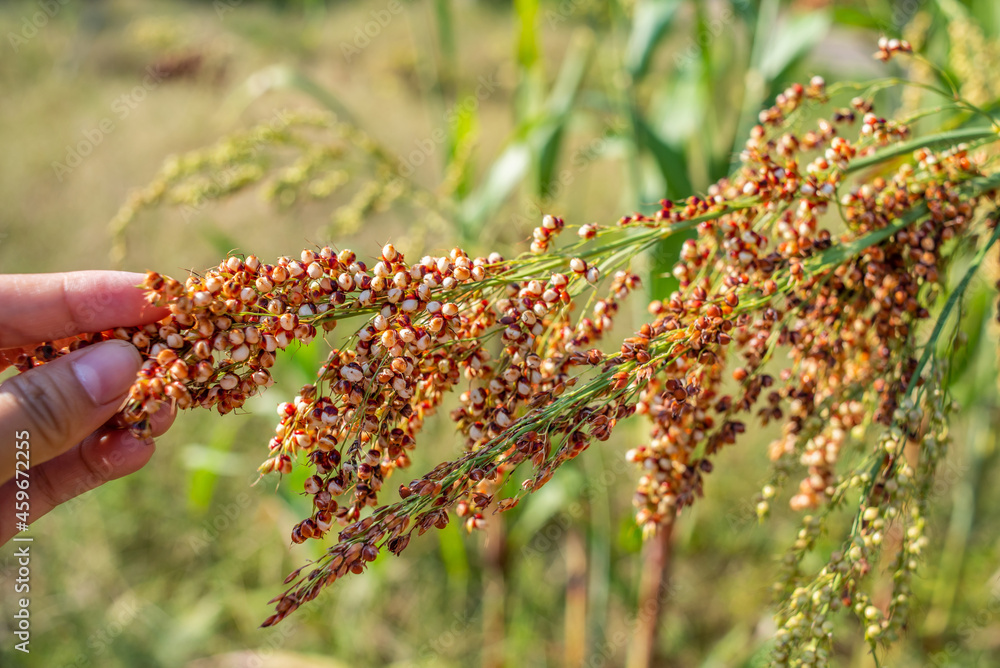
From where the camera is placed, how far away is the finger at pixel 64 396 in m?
0.91

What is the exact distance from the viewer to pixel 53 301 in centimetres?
123

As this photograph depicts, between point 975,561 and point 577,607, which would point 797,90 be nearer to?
point 577,607

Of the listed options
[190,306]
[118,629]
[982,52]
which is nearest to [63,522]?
[118,629]

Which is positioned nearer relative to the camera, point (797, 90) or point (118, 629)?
point (797, 90)

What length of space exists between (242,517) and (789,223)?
330 centimetres

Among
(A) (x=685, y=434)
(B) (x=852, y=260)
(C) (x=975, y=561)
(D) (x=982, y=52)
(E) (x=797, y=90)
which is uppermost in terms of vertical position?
(D) (x=982, y=52)

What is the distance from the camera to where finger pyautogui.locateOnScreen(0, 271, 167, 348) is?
115 cm

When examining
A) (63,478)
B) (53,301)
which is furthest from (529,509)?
(53,301)

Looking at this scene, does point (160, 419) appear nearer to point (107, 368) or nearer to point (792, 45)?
point (107, 368)

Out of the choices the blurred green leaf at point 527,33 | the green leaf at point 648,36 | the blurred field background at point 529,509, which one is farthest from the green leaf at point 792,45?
the blurred green leaf at point 527,33

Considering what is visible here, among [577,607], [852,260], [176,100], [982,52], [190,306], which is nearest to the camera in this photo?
[190,306]

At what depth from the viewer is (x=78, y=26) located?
9289 millimetres

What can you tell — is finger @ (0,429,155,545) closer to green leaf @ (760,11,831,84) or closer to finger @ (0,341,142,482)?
finger @ (0,341,142,482)

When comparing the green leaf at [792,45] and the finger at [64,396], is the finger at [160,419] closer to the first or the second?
the finger at [64,396]
